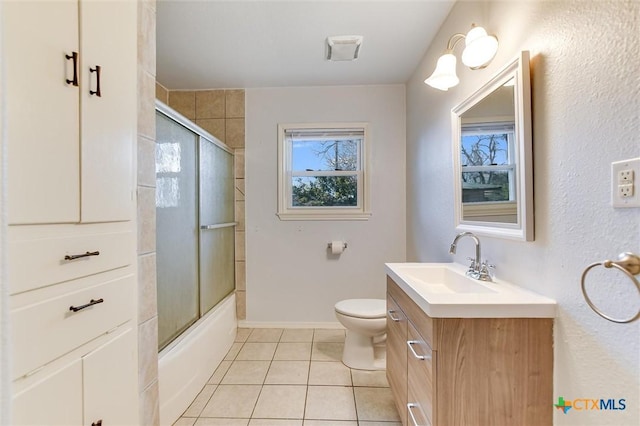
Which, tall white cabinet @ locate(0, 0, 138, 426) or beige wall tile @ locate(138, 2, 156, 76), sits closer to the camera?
tall white cabinet @ locate(0, 0, 138, 426)

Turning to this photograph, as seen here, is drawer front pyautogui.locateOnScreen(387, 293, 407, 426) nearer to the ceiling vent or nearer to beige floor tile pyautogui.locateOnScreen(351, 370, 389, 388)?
beige floor tile pyautogui.locateOnScreen(351, 370, 389, 388)

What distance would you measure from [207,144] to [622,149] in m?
2.23

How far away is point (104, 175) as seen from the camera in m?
0.93

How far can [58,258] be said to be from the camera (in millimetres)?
789

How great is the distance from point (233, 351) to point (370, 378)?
1.15 m

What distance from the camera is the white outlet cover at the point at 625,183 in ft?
2.21

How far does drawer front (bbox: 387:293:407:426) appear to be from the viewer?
4.31 ft

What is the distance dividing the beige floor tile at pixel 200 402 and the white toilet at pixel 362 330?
0.94 meters

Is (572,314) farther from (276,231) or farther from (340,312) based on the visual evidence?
(276,231)

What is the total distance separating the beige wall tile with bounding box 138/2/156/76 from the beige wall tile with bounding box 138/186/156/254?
517 mm

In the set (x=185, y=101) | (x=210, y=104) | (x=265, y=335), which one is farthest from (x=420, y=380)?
(x=185, y=101)

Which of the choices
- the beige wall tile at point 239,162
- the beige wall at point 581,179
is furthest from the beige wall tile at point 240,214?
the beige wall at point 581,179

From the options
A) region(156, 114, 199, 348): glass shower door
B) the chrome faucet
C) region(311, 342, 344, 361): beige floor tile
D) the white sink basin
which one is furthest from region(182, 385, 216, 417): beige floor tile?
the chrome faucet

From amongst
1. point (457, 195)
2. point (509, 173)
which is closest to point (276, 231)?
point (457, 195)
